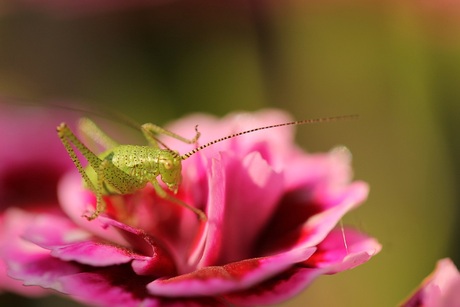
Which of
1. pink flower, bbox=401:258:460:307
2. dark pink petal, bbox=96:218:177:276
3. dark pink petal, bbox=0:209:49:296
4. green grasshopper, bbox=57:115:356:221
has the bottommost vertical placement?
pink flower, bbox=401:258:460:307

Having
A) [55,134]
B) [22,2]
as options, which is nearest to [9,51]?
[22,2]

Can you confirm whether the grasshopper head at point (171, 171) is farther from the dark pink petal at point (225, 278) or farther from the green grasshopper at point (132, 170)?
the dark pink petal at point (225, 278)

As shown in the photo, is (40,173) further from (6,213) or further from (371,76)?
(371,76)

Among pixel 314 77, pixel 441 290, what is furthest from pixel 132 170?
pixel 314 77

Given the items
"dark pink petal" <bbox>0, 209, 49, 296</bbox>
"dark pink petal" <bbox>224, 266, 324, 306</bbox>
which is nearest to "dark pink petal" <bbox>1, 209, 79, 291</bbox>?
"dark pink petal" <bbox>0, 209, 49, 296</bbox>

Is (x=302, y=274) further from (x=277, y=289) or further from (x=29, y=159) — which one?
(x=29, y=159)

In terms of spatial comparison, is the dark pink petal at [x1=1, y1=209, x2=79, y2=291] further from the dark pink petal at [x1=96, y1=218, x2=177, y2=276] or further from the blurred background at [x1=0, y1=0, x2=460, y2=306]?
the blurred background at [x1=0, y1=0, x2=460, y2=306]
